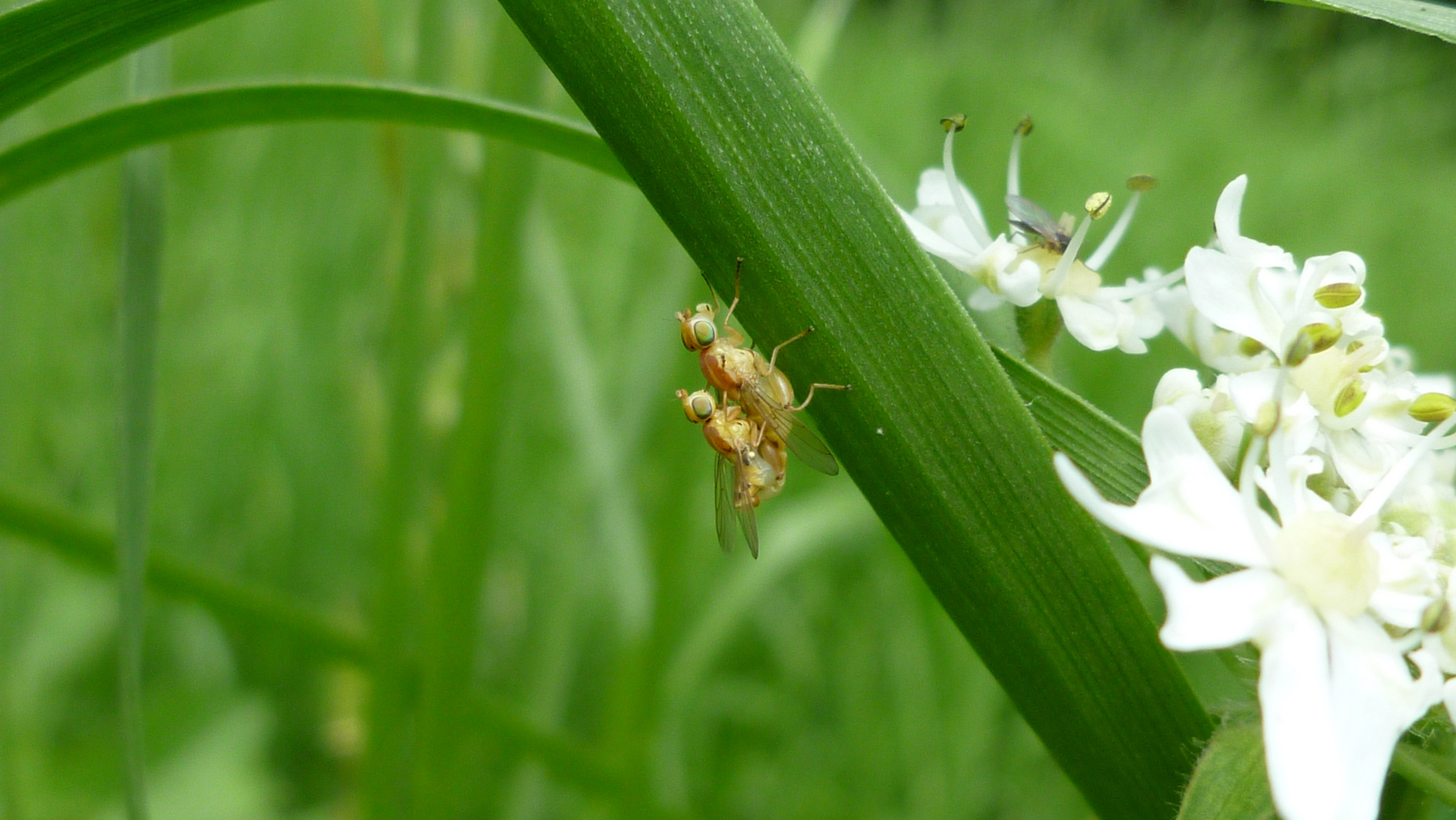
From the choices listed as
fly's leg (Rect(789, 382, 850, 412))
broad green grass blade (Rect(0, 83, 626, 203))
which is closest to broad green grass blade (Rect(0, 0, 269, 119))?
broad green grass blade (Rect(0, 83, 626, 203))

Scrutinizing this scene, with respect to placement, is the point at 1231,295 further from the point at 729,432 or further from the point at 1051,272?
the point at 729,432

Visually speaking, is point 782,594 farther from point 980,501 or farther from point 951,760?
point 980,501

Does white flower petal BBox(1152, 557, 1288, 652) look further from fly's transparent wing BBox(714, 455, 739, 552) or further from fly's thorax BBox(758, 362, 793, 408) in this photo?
fly's transparent wing BBox(714, 455, 739, 552)

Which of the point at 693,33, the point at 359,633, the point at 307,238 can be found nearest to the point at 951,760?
the point at 359,633

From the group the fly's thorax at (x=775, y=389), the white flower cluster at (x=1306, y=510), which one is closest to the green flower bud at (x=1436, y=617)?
the white flower cluster at (x=1306, y=510)

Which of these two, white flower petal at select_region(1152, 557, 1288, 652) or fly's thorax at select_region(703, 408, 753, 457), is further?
fly's thorax at select_region(703, 408, 753, 457)

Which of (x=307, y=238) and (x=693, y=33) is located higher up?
(x=307, y=238)
